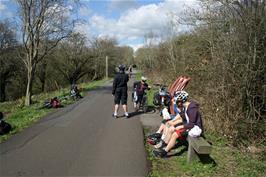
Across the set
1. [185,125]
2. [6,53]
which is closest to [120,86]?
[185,125]

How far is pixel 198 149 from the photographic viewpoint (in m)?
6.43

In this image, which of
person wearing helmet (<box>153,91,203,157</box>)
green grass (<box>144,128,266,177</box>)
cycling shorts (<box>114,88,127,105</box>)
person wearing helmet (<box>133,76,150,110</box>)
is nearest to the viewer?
green grass (<box>144,128,266,177</box>)

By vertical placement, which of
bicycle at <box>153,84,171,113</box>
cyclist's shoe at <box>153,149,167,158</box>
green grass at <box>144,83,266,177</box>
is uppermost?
bicycle at <box>153,84,171,113</box>

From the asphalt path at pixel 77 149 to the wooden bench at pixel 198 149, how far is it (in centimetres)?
94

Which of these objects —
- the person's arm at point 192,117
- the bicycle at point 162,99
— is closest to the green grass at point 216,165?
the person's arm at point 192,117

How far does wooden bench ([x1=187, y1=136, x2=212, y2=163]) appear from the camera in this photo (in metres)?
6.43

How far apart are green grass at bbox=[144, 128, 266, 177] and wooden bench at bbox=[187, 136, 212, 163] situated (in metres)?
0.15

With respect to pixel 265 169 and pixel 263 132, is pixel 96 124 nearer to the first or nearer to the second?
pixel 263 132

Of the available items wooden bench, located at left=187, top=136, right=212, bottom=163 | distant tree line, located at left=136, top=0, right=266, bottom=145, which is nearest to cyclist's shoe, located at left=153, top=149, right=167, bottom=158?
wooden bench, located at left=187, top=136, right=212, bottom=163

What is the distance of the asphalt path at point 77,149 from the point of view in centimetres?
648

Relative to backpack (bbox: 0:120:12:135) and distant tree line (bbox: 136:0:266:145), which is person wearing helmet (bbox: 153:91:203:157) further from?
backpack (bbox: 0:120:12:135)

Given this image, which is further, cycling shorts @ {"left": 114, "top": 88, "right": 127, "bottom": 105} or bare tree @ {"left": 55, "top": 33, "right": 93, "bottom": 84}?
bare tree @ {"left": 55, "top": 33, "right": 93, "bottom": 84}

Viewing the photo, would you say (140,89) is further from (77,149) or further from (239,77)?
(77,149)

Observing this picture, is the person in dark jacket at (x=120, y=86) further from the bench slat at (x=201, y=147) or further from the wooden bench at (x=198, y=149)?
the bench slat at (x=201, y=147)
